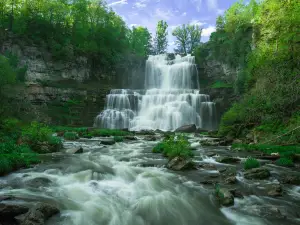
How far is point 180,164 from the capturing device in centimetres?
1033

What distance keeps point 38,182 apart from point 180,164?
5701mm

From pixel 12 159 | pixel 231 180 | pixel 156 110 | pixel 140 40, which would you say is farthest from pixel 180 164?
pixel 140 40

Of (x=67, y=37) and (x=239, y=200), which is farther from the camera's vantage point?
(x=67, y=37)

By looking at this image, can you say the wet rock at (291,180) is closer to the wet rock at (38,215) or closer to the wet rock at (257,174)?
the wet rock at (257,174)

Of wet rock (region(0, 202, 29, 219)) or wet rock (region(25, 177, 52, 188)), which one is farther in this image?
wet rock (region(25, 177, 52, 188))

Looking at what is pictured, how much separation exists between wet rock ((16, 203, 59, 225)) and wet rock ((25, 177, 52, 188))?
7.65ft

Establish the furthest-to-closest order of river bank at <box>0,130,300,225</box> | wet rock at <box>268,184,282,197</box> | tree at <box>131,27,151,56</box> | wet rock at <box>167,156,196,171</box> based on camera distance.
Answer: tree at <box>131,27,151,56</box> → wet rock at <box>167,156,196,171</box> → wet rock at <box>268,184,282,197</box> → river bank at <box>0,130,300,225</box>

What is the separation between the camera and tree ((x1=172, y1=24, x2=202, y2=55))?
258ft

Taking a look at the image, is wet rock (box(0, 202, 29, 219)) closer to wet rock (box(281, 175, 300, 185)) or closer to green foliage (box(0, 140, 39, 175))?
green foliage (box(0, 140, 39, 175))

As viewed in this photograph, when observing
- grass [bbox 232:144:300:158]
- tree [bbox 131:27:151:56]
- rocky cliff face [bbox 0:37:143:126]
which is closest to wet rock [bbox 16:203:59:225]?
grass [bbox 232:144:300:158]

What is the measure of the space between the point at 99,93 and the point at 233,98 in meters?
21.4

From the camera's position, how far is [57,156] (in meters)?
12.2

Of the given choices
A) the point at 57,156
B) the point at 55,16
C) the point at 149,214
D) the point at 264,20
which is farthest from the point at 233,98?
the point at 55,16

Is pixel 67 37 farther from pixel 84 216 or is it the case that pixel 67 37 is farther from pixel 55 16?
pixel 84 216
